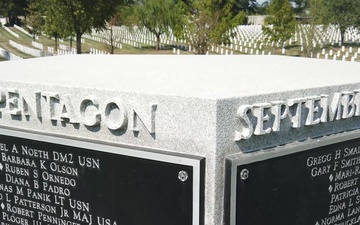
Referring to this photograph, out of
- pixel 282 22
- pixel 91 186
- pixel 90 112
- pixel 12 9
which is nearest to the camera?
pixel 90 112

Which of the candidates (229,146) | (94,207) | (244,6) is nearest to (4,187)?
(94,207)

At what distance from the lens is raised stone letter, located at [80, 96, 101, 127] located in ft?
10.1

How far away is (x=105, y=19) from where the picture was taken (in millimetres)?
22078

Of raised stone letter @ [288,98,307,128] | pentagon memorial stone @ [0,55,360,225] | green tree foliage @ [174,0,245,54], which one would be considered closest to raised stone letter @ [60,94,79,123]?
pentagon memorial stone @ [0,55,360,225]

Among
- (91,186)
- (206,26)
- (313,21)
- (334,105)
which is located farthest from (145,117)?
(313,21)

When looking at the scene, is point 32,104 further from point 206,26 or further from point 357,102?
point 206,26

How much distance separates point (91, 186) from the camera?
329cm

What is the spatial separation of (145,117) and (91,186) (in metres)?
0.76

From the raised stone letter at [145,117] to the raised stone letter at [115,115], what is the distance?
7 centimetres

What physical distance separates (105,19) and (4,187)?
62.5ft

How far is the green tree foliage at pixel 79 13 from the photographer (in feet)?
67.1

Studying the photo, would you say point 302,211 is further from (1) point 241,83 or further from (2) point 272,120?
(1) point 241,83

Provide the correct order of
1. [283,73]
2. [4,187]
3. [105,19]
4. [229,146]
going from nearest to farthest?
[229,146] → [4,187] → [283,73] → [105,19]

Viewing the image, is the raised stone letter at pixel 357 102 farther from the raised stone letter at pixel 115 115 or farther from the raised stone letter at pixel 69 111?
the raised stone letter at pixel 69 111
